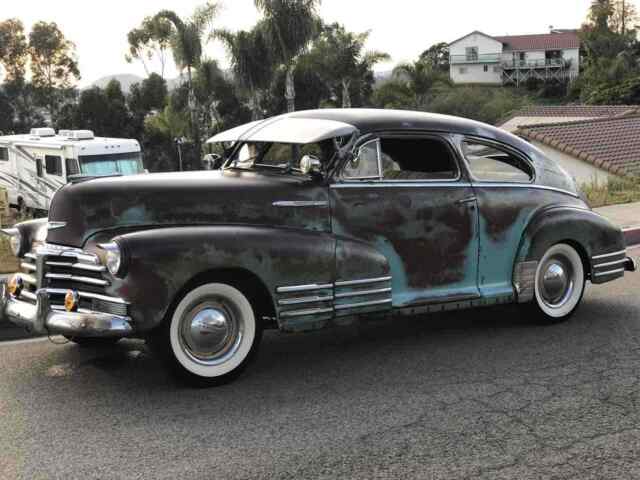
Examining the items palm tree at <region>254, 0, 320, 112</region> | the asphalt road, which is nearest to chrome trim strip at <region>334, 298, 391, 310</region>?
the asphalt road

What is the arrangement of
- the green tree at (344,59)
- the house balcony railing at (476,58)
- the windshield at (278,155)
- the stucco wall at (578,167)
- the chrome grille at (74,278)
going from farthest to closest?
the house balcony railing at (476,58)
the green tree at (344,59)
the stucco wall at (578,167)
the windshield at (278,155)
the chrome grille at (74,278)

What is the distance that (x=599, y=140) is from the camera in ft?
100

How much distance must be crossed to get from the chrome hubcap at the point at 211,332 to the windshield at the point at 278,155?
1291 millimetres

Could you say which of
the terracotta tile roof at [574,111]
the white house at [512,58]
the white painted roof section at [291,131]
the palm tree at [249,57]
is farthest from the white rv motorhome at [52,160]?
the white house at [512,58]

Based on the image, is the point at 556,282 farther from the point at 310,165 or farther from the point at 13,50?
the point at 13,50

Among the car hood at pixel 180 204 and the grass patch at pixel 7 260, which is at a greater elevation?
the car hood at pixel 180 204

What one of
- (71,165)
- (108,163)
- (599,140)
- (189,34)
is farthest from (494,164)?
(189,34)

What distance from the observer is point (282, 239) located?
18.2ft

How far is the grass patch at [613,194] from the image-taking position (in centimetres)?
1562

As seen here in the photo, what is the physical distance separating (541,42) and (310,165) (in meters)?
101

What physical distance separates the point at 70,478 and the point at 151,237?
1616mm

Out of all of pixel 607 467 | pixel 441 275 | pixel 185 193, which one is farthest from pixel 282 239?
pixel 607 467

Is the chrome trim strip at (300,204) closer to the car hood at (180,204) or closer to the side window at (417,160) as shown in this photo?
the car hood at (180,204)

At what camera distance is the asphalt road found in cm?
421
